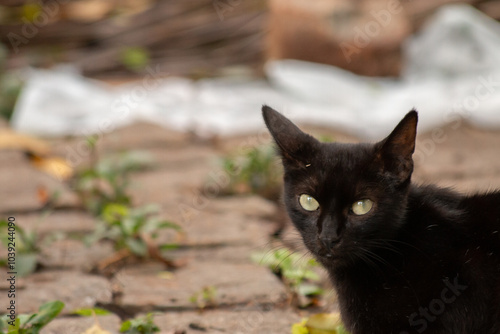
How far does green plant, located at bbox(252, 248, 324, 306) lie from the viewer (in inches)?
110

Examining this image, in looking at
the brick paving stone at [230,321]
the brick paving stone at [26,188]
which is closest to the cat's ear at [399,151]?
the brick paving stone at [230,321]

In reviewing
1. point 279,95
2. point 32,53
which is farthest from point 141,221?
point 32,53

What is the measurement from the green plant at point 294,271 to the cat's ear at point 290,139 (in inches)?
18.7

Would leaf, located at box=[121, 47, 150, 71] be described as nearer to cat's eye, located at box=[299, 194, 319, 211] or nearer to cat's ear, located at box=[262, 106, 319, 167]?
cat's ear, located at box=[262, 106, 319, 167]

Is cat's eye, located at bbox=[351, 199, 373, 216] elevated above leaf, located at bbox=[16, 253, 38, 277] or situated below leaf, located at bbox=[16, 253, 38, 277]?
above

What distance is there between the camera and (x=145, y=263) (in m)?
3.28

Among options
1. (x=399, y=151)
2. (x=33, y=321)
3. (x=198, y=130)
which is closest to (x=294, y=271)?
(x=399, y=151)

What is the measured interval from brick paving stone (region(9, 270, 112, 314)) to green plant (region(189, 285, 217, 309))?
1.27 ft

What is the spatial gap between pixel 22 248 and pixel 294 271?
1.35 metres

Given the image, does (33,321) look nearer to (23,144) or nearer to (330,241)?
(330,241)

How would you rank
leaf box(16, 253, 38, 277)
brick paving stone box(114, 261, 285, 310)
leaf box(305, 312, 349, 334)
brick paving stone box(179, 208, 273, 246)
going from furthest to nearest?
brick paving stone box(179, 208, 273, 246) < leaf box(16, 253, 38, 277) < brick paving stone box(114, 261, 285, 310) < leaf box(305, 312, 349, 334)

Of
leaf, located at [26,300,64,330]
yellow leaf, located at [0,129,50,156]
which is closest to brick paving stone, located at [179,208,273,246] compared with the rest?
leaf, located at [26,300,64,330]

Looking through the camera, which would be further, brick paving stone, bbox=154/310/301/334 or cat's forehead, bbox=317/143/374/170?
brick paving stone, bbox=154/310/301/334

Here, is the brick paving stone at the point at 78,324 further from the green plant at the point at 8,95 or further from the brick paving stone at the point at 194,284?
the green plant at the point at 8,95
